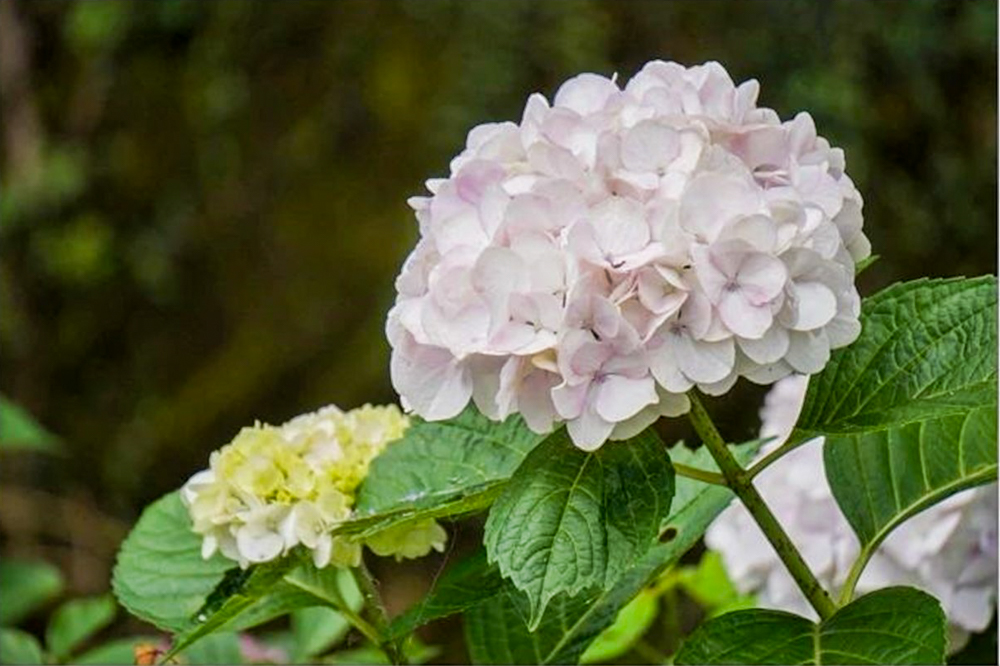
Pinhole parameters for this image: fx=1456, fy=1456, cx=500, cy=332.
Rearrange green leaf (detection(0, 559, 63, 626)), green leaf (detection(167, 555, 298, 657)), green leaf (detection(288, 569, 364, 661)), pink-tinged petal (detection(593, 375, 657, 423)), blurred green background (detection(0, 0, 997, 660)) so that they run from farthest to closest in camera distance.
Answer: blurred green background (detection(0, 0, 997, 660)) < green leaf (detection(0, 559, 63, 626)) < green leaf (detection(288, 569, 364, 661)) < green leaf (detection(167, 555, 298, 657)) < pink-tinged petal (detection(593, 375, 657, 423))

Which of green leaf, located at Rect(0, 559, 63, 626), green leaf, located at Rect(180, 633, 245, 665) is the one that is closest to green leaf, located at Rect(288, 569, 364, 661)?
green leaf, located at Rect(180, 633, 245, 665)

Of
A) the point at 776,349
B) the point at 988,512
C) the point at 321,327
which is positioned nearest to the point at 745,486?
the point at 776,349

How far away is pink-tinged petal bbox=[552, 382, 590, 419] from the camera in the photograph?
511mm

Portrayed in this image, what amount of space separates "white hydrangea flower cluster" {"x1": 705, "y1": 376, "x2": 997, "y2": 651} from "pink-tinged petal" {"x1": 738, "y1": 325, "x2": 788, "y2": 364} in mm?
253

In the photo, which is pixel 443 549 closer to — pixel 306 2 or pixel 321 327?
pixel 321 327

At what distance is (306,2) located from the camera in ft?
8.33

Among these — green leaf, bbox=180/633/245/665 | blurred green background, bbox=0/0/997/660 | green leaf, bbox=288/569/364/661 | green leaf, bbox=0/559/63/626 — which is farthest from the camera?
blurred green background, bbox=0/0/997/660

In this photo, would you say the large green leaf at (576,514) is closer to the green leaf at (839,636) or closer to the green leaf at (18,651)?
the green leaf at (839,636)

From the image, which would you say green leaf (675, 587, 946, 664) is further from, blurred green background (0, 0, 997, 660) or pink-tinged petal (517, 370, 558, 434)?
blurred green background (0, 0, 997, 660)

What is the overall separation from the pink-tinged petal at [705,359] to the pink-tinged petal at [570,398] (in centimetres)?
4

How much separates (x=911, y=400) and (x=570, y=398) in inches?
5.6

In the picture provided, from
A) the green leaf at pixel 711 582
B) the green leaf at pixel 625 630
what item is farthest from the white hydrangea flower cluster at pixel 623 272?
the green leaf at pixel 711 582

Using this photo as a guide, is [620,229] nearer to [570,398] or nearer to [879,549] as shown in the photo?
[570,398]

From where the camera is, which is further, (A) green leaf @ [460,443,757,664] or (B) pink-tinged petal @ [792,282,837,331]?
(A) green leaf @ [460,443,757,664]
